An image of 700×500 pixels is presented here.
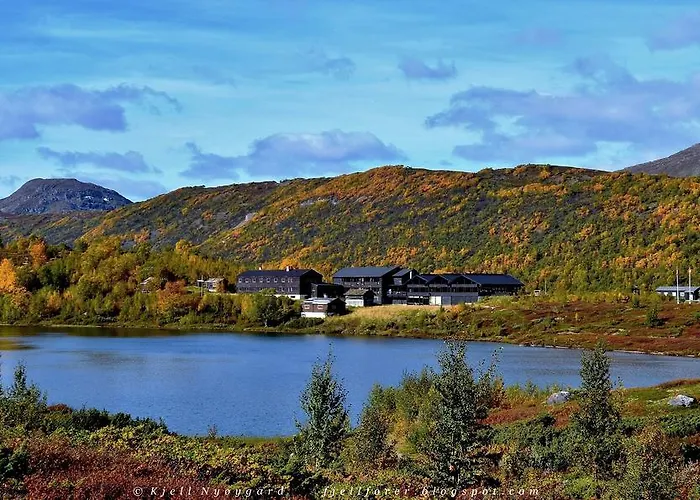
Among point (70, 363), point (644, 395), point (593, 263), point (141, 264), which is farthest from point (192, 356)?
point (593, 263)

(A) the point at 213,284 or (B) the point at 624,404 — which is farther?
(A) the point at 213,284

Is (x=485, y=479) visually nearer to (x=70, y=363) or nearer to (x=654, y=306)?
(x=70, y=363)

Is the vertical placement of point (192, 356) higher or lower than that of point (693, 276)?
lower

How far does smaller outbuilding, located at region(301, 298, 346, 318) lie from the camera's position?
443 ft

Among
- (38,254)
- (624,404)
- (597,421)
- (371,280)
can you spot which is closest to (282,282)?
(371,280)

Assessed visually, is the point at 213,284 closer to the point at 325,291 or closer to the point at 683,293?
the point at 325,291

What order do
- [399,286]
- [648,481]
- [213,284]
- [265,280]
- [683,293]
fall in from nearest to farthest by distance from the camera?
[648,481]
[683,293]
[399,286]
[265,280]
[213,284]

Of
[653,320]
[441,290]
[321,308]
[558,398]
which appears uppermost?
[441,290]

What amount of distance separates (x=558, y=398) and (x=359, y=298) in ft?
345

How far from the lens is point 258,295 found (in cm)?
13988

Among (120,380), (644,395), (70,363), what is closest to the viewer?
(644,395)

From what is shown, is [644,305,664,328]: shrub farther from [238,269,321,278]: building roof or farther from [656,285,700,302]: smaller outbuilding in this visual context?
[238,269,321,278]: building roof

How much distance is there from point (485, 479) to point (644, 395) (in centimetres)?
2174

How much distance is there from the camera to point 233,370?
7006 cm
